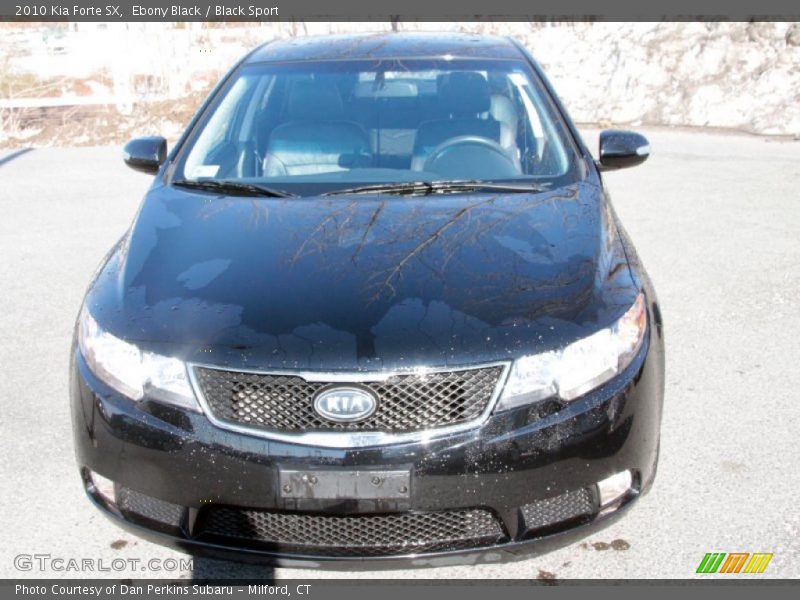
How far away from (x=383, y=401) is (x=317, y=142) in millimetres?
1896

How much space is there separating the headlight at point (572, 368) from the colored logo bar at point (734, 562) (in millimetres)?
784

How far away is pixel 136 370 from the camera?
2848 mm

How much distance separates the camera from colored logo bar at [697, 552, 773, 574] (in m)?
3.16

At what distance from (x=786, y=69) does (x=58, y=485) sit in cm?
1217

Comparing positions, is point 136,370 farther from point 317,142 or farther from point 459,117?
point 459,117

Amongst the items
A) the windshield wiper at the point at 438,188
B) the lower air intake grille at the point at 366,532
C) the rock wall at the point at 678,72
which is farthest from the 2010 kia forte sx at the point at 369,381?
the rock wall at the point at 678,72

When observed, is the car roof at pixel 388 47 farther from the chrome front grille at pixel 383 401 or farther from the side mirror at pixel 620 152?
the chrome front grille at pixel 383 401

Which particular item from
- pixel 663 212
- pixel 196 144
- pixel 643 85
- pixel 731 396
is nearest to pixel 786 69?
pixel 643 85

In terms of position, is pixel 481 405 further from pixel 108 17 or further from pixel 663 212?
pixel 108 17

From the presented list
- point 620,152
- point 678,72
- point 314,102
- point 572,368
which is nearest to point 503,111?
point 620,152

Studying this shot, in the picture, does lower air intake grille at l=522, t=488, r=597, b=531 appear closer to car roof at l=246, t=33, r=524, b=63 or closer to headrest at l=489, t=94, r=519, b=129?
headrest at l=489, t=94, r=519, b=129

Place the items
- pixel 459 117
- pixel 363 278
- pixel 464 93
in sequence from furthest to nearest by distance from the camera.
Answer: pixel 464 93
pixel 459 117
pixel 363 278

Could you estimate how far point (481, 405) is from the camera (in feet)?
8.87

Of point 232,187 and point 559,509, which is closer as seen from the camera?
point 559,509
